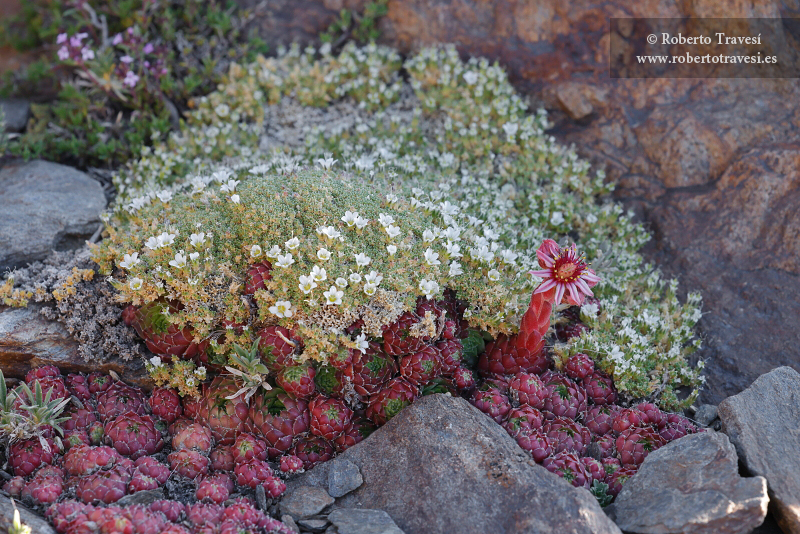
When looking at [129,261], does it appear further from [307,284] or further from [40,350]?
[307,284]

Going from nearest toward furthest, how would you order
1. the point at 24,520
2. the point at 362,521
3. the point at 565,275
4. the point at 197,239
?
the point at 24,520
the point at 362,521
the point at 565,275
the point at 197,239

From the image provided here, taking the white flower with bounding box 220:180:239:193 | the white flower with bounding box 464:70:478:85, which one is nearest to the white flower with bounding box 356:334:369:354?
the white flower with bounding box 220:180:239:193

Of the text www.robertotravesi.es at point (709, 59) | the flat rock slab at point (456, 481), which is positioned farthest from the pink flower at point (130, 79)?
the text www.robertotravesi.es at point (709, 59)

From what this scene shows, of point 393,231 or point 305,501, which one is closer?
point 305,501

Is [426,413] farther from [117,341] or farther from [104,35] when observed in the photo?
[104,35]

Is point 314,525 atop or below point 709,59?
below

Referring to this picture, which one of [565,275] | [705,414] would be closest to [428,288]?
[565,275]
